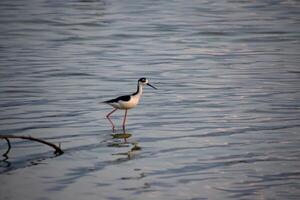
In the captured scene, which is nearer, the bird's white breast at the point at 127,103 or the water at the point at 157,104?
the water at the point at 157,104

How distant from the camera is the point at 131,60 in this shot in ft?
86.2

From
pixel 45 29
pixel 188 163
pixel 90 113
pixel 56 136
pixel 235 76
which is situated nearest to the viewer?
pixel 188 163

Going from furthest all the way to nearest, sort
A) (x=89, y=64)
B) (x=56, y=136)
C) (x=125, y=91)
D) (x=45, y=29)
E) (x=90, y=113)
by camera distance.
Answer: (x=45, y=29) → (x=89, y=64) → (x=125, y=91) → (x=90, y=113) → (x=56, y=136)

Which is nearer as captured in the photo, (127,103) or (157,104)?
(127,103)

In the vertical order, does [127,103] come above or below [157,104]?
above

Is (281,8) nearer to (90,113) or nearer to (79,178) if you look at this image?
(90,113)

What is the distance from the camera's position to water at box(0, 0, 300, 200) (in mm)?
12031

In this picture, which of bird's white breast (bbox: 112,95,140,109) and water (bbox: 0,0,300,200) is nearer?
water (bbox: 0,0,300,200)

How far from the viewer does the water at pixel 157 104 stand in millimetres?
12031

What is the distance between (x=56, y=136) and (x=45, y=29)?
1994 centimetres

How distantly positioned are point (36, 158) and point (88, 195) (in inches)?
92.2

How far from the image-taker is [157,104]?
18938mm

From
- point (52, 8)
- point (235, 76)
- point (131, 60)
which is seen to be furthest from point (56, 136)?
point (52, 8)

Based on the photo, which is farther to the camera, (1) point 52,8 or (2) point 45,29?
(1) point 52,8
